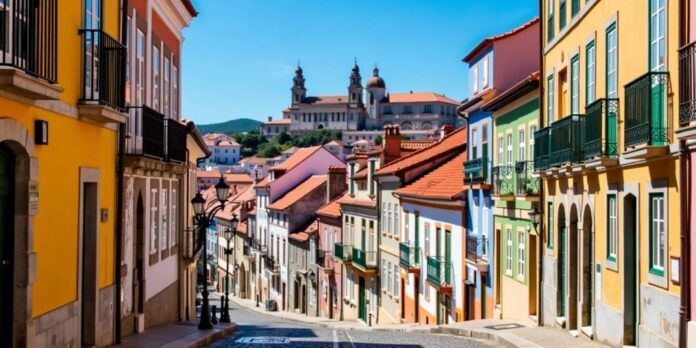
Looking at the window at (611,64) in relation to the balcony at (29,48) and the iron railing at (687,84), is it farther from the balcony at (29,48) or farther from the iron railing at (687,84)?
the balcony at (29,48)

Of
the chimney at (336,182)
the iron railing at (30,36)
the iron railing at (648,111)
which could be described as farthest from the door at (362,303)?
the iron railing at (30,36)

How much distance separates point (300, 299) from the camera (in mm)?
52938

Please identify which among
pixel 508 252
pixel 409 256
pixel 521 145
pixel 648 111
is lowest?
pixel 409 256

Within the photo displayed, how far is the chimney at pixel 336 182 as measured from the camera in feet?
166

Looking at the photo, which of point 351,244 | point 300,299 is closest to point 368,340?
point 351,244

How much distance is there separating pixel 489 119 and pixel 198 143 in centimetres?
877

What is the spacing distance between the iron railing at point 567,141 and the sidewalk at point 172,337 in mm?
7920

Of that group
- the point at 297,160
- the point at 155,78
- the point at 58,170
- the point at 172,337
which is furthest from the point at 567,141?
the point at 297,160

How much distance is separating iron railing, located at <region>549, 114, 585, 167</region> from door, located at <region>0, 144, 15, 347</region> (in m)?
9.96

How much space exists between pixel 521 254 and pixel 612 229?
7.83 m

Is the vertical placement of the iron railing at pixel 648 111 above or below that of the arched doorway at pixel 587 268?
above

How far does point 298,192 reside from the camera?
2199 inches

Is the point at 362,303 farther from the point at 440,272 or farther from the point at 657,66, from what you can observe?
the point at 657,66

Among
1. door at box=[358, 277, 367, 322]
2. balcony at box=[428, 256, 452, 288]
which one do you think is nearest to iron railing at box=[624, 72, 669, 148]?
balcony at box=[428, 256, 452, 288]
